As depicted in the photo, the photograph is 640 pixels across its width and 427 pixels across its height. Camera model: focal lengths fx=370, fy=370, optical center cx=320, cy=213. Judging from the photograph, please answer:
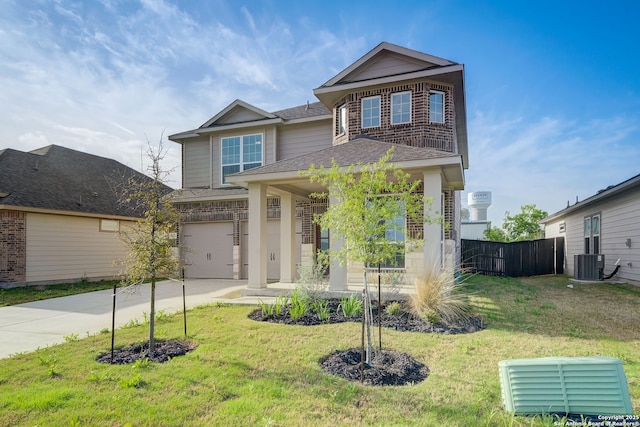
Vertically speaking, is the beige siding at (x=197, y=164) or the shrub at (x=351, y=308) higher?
the beige siding at (x=197, y=164)

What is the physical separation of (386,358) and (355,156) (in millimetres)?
5197

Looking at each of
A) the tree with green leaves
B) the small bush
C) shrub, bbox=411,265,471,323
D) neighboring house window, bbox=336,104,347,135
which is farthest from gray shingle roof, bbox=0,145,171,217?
the tree with green leaves

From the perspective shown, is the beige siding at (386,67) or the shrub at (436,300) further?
the beige siding at (386,67)

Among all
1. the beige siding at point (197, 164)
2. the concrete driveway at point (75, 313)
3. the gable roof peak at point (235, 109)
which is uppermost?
the gable roof peak at point (235, 109)

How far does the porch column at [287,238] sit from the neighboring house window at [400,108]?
4.06 metres

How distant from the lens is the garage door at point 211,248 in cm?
1412

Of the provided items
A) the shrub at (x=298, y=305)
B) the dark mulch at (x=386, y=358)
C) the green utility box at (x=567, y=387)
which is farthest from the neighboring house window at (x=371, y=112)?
the green utility box at (x=567, y=387)

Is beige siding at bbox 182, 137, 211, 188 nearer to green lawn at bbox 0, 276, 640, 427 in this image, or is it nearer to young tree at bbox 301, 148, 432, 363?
green lawn at bbox 0, 276, 640, 427

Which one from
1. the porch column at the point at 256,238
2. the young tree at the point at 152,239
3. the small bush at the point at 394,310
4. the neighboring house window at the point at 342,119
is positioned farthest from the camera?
the neighboring house window at the point at 342,119

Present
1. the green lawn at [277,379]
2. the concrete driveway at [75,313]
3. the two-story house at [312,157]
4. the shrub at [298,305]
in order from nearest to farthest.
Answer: the green lawn at [277,379] < the concrete driveway at [75,313] < the shrub at [298,305] < the two-story house at [312,157]

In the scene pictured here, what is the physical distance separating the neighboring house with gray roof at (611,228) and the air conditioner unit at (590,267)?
40cm

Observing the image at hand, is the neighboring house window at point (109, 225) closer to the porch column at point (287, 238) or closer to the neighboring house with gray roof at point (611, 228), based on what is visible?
the porch column at point (287, 238)

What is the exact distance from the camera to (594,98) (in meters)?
14.6

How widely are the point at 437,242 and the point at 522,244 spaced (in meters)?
11.1
